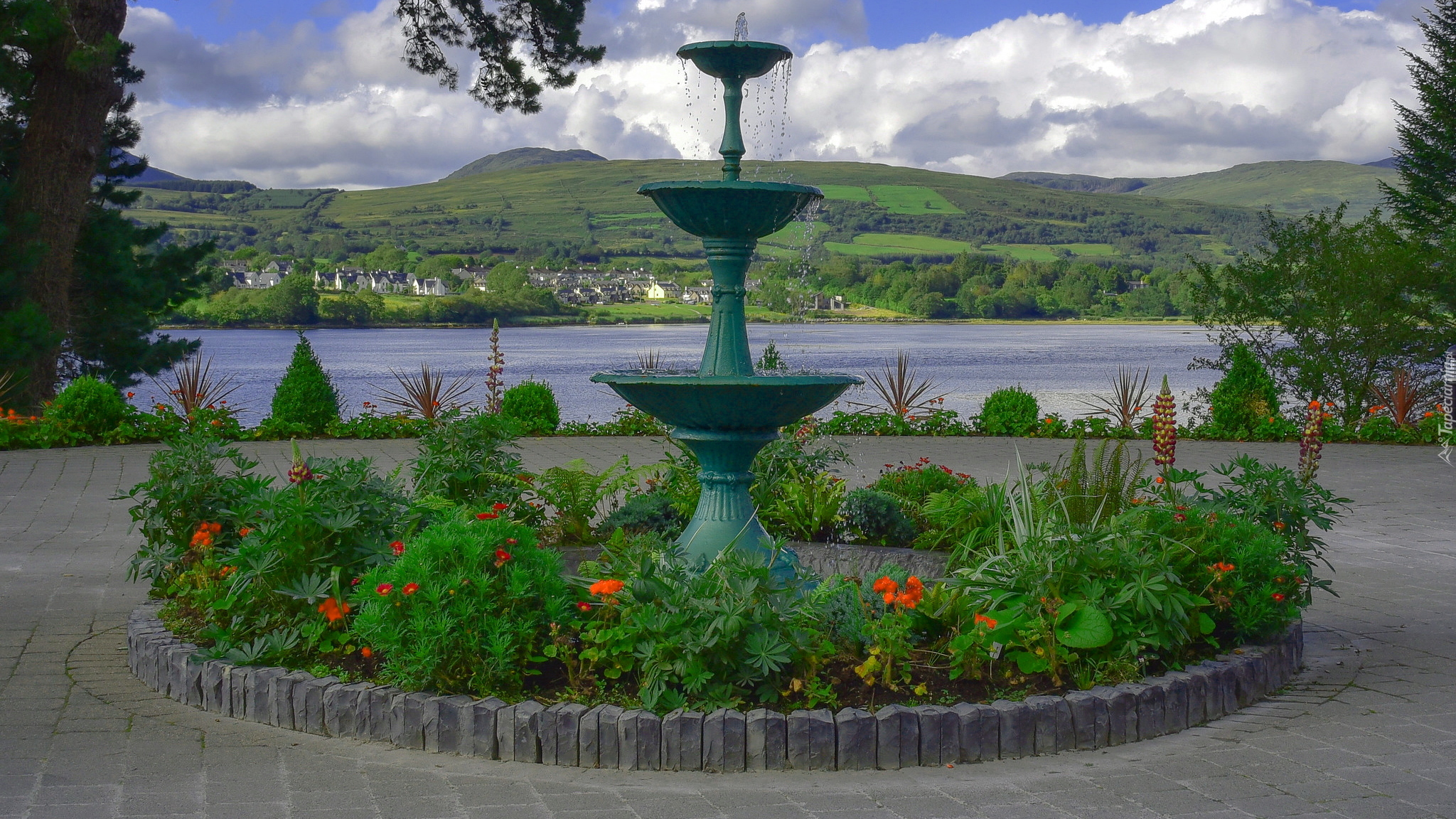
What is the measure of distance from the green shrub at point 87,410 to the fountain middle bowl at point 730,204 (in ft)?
33.0

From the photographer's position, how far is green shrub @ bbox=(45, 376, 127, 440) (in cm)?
1265

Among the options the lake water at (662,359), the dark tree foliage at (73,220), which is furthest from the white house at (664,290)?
the dark tree foliage at (73,220)

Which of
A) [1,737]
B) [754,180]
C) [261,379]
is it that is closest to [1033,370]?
[261,379]

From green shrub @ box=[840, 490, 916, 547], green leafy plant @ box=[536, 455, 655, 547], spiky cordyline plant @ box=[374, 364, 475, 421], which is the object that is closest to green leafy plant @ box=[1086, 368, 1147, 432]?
spiky cordyline plant @ box=[374, 364, 475, 421]

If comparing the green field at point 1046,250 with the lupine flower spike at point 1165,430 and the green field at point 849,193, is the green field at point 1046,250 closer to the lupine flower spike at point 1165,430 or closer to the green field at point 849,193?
the green field at point 849,193

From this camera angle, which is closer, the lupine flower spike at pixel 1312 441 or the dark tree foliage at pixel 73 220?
the lupine flower spike at pixel 1312 441

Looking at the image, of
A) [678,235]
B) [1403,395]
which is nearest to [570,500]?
[1403,395]

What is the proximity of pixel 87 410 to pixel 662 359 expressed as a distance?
26.6 ft

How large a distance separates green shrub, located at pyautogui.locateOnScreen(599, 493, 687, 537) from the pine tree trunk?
37.8 ft

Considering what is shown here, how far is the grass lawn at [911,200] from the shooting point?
194 feet

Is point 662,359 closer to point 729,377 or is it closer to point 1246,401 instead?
point 1246,401

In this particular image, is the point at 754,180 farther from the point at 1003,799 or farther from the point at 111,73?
the point at 111,73

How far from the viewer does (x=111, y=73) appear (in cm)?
1532

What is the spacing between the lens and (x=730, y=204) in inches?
211
